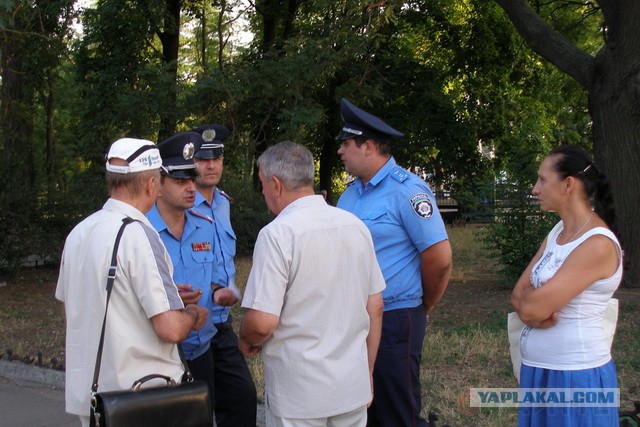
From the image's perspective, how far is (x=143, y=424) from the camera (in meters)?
2.89

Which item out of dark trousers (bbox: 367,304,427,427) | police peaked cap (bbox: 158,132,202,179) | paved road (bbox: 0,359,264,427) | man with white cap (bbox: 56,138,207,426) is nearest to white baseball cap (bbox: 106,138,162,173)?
man with white cap (bbox: 56,138,207,426)

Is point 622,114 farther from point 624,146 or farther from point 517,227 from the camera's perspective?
point 517,227

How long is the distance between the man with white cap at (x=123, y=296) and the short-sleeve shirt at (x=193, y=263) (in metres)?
0.84

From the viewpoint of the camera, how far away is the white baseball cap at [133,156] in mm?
3086

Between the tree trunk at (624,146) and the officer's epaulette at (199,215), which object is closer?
the officer's epaulette at (199,215)

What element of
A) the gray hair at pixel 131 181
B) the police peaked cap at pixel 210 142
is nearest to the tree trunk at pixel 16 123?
the police peaked cap at pixel 210 142

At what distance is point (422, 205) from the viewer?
3977 mm

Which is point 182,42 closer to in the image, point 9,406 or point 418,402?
point 9,406

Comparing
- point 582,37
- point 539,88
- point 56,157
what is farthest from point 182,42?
point 582,37

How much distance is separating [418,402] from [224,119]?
28.6 feet

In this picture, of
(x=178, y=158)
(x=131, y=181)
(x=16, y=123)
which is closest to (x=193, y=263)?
(x=178, y=158)

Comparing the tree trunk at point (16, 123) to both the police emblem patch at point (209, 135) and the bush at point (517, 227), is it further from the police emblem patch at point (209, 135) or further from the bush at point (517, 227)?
the police emblem patch at point (209, 135)

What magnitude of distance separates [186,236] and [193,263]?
0.15 meters

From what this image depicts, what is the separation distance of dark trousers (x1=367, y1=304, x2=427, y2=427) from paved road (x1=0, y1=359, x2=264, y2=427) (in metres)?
1.68
